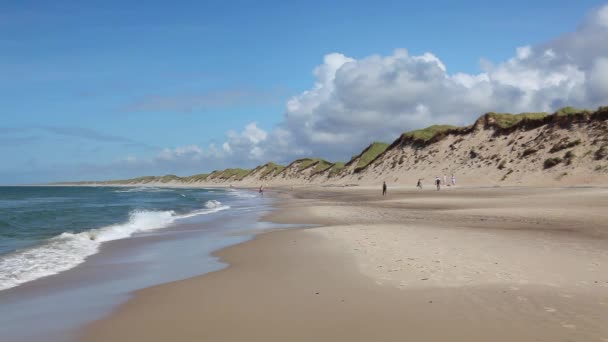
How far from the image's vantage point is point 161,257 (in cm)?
1306

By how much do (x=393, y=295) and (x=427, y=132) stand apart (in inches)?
3209

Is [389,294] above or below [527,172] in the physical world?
below

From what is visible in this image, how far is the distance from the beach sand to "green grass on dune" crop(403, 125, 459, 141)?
70.2 m

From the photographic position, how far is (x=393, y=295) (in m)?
7.48

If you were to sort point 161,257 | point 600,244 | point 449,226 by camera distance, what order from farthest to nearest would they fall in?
point 449,226, point 161,257, point 600,244

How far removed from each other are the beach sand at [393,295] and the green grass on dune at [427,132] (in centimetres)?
7023

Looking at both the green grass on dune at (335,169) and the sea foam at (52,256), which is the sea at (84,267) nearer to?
the sea foam at (52,256)

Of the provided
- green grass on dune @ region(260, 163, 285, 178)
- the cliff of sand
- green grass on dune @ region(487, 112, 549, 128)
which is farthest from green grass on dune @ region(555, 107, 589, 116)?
green grass on dune @ region(260, 163, 285, 178)

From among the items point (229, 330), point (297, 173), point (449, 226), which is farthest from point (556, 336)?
point (297, 173)

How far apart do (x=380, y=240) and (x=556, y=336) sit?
28.1 feet

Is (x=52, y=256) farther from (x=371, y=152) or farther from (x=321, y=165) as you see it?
(x=321, y=165)

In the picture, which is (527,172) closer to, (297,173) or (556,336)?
(556,336)

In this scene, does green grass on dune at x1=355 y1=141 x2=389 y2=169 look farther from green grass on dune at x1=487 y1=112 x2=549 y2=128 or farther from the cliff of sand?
green grass on dune at x1=487 y1=112 x2=549 y2=128

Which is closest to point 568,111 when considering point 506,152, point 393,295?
point 506,152
